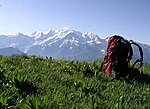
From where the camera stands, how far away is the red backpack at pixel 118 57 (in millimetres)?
10570

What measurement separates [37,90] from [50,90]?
31 cm

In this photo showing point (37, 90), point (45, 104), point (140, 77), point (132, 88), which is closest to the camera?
point (45, 104)

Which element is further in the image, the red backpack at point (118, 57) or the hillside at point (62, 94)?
the red backpack at point (118, 57)

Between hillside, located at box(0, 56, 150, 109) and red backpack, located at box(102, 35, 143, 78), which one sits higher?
red backpack, located at box(102, 35, 143, 78)

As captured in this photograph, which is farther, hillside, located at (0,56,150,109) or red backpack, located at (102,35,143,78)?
red backpack, located at (102,35,143,78)

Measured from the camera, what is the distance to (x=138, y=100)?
736 centimetres

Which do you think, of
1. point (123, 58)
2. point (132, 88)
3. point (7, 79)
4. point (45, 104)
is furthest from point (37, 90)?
point (123, 58)

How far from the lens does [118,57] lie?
1076cm

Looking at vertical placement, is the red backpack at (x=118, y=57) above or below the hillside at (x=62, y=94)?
above

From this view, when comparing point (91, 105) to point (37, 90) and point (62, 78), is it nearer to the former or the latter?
point (37, 90)

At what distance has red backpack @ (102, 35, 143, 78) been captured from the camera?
10.6 metres

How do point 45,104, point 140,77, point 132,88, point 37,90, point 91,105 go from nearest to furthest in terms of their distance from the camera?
1. point 45,104
2. point 91,105
3. point 37,90
4. point 132,88
5. point 140,77

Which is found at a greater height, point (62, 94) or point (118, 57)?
point (118, 57)

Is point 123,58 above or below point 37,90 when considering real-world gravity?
above
